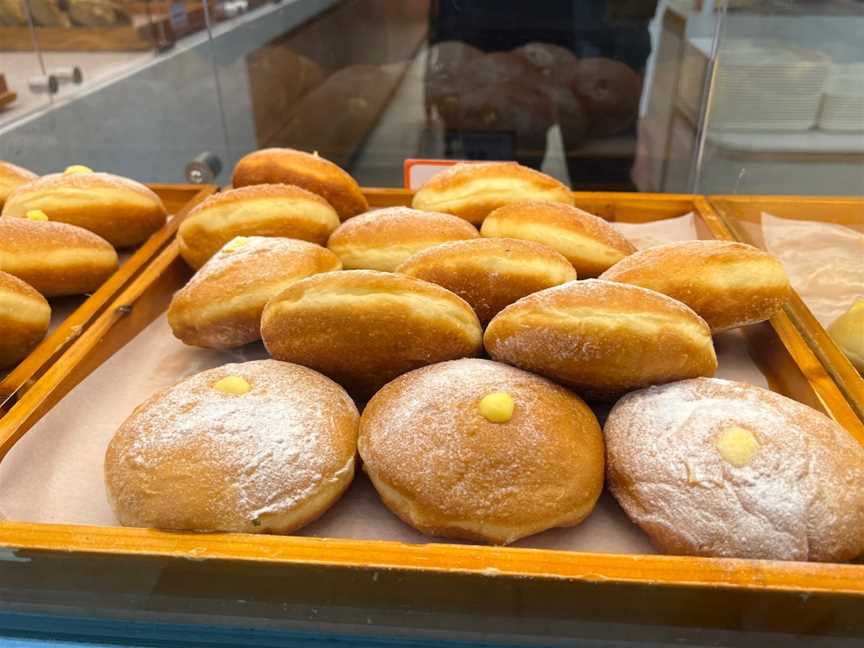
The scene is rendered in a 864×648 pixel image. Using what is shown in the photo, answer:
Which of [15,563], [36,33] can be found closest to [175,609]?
[15,563]

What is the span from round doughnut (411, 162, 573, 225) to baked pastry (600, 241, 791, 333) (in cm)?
35

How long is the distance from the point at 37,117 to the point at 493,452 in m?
2.25

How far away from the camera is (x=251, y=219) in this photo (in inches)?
47.8

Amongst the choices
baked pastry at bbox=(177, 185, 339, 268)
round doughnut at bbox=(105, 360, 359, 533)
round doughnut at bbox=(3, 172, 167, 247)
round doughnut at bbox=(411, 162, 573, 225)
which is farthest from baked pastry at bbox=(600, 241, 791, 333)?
round doughnut at bbox=(3, 172, 167, 247)

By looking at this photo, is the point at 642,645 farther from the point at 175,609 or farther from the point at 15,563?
the point at 15,563

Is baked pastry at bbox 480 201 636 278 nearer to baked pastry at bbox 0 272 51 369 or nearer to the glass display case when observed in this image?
the glass display case

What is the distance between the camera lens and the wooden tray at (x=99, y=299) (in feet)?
3.25

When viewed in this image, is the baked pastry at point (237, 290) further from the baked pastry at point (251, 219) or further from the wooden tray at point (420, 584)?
the wooden tray at point (420, 584)

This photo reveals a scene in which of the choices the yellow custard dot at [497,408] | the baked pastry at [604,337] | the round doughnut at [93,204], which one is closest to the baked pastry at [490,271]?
the baked pastry at [604,337]

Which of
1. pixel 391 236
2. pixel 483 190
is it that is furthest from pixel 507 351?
pixel 483 190

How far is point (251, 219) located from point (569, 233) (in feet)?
1.87

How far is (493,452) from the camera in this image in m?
0.74

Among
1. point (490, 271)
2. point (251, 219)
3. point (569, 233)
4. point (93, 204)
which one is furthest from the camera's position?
point (93, 204)

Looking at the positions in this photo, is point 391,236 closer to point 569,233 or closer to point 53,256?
point 569,233
